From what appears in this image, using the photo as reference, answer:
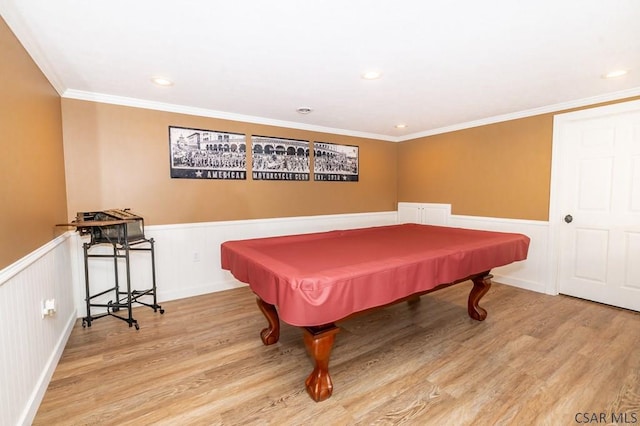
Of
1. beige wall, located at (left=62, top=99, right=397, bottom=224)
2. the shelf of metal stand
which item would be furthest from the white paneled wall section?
beige wall, located at (left=62, top=99, right=397, bottom=224)

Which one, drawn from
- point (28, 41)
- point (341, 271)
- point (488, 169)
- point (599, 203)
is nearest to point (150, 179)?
point (28, 41)

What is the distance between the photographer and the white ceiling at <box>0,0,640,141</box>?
63.4 inches

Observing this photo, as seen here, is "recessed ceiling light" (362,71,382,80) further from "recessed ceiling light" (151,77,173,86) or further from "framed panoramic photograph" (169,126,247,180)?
"framed panoramic photograph" (169,126,247,180)

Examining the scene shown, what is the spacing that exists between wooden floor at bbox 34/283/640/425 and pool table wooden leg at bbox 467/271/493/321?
0.09m

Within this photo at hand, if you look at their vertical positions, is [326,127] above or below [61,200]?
above

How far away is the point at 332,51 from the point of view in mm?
2066

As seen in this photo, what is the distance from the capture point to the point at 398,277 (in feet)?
5.81

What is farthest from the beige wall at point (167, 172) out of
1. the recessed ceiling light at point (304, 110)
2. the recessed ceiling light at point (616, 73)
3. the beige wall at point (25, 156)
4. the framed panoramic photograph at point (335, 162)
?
the recessed ceiling light at point (616, 73)

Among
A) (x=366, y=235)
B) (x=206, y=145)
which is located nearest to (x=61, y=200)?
(x=206, y=145)

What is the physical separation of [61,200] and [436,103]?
149 inches

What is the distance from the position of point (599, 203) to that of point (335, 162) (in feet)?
10.3

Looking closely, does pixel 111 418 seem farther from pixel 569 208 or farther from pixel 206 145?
pixel 569 208

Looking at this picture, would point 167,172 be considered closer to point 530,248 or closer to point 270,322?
point 270,322

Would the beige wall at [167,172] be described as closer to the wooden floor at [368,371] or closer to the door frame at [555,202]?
the door frame at [555,202]
